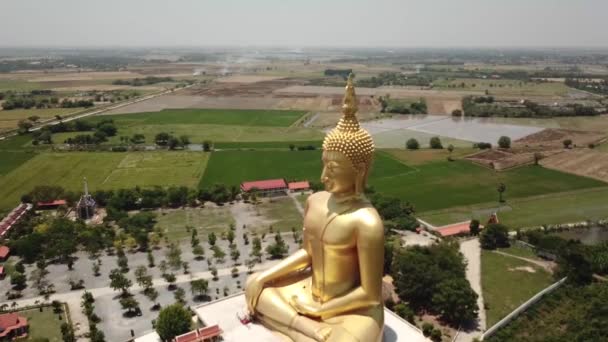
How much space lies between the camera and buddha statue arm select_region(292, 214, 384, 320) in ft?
38.7

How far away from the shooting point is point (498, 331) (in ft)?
60.5

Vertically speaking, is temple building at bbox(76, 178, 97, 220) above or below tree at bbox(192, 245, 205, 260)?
above

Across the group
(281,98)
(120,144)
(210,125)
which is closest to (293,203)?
(120,144)

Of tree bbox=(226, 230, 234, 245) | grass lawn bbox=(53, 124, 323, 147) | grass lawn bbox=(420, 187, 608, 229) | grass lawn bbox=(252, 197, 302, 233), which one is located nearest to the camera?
tree bbox=(226, 230, 234, 245)

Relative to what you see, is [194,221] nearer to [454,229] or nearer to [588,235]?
[454,229]

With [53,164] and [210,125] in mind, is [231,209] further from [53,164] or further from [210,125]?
[210,125]

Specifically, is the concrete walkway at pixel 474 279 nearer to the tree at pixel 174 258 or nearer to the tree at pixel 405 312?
the tree at pixel 405 312

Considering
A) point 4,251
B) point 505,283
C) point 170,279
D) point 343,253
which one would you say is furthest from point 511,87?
point 343,253

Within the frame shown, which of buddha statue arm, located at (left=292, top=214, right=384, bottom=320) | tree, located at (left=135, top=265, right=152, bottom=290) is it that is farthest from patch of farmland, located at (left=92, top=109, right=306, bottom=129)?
buddha statue arm, located at (left=292, top=214, right=384, bottom=320)

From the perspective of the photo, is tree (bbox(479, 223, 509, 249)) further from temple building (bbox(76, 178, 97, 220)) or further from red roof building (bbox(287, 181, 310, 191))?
temple building (bbox(76, 178, 97, 220))

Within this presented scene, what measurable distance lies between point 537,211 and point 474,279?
13544mm

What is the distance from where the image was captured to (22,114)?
242ft

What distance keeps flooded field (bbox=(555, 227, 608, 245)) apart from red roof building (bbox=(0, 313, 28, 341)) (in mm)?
28380

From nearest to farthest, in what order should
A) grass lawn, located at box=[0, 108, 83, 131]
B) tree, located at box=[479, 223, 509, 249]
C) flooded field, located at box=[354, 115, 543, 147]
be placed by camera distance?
1. tree, located at box=[479, 223, 509, 249]
2. flooded field, located at box=[354, 115, 543, 147]
3. grass lawn, located at box=[0, 108, 83, 131]
